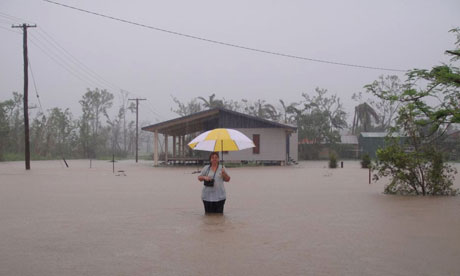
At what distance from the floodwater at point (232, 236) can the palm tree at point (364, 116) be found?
46.8 metres

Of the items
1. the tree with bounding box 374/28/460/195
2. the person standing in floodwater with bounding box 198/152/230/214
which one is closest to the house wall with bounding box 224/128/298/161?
the tree with bounding box 374/28/460/195

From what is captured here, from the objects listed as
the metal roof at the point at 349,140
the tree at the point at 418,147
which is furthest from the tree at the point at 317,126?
the tree at the point at 418,147

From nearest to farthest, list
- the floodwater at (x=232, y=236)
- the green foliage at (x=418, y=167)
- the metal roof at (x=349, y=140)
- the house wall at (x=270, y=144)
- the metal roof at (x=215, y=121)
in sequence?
the floodwater at (x=232, y=236) < the green foliage at (x=418, y=167) < the metal roof at (x=215, y=121) < the house wall at (x=270, y=144) < the metal roof at (x=349, y=140)

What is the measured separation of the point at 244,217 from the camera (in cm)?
889

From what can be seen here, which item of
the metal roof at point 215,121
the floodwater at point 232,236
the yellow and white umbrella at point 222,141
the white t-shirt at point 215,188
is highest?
the metal roof at point 215,121

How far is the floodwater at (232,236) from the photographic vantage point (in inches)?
206

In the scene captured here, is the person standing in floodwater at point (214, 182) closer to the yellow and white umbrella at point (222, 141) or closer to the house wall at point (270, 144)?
the yellow and white umbrella at point (222, 141)

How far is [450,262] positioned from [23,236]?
632 centimetres

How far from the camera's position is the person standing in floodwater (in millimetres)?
A: 8609

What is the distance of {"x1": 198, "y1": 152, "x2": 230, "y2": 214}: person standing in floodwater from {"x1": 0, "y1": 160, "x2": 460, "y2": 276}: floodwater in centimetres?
29

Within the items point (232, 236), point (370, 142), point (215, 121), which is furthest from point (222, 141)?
point (370, 142)

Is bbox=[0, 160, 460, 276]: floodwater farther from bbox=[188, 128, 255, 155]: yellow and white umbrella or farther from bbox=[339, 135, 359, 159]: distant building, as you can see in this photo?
bbox=[339, 135, 359, 159]: distant building

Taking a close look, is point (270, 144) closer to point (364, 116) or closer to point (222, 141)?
point (222, 141)

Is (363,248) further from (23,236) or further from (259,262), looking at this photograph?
(23,236)
